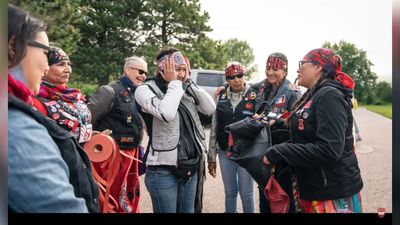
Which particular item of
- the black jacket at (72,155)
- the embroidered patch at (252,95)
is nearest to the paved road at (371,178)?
the embroidered patch at (252,95)

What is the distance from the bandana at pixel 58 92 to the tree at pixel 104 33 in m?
0.12

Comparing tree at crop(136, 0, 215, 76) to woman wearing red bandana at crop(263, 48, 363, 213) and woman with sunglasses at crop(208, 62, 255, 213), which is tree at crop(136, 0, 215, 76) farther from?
woman with sunglasses at crop(208, 62, 255, 213)

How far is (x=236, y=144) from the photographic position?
2.29m

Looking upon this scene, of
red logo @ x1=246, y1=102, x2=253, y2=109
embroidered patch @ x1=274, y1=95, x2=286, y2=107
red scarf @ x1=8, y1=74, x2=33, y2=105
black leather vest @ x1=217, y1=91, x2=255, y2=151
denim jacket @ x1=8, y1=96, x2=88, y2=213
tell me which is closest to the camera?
denim jacket @ x1=8, y1=96, x2=88, y2=213

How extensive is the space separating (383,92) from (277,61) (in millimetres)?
764

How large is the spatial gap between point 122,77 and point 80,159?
1606 mm

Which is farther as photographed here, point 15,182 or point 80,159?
point 80,159

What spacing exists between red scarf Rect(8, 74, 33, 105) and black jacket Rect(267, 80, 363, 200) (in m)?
1.22

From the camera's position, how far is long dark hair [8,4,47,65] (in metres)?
0.97

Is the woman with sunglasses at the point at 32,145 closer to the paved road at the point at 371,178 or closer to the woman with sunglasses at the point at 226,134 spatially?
the paved road at the point at 371,178

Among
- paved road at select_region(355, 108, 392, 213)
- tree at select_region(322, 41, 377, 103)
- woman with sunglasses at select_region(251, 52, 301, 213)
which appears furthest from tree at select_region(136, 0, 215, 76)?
paved road at select_region(355, 108, 392, 213)
